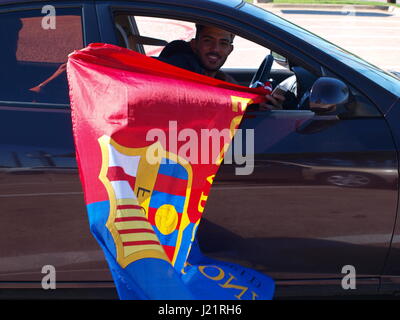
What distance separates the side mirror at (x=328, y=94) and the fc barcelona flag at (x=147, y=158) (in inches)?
12.7

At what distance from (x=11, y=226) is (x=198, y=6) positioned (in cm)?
131

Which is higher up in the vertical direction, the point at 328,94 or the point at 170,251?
the point at 328,94

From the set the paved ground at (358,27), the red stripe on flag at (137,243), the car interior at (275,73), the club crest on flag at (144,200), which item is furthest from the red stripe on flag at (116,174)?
the paved ground at (358,27)

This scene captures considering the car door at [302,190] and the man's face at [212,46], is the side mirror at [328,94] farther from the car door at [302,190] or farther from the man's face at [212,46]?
the man's face at [212,46]

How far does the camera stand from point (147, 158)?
2895 millimetres

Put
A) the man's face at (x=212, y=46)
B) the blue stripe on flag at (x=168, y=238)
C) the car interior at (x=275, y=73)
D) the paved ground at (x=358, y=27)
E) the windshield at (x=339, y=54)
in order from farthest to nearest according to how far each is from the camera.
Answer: the paved ground at (x=358, y=27) < the man's face at (x=212, y=46) < the windshield at (x=339, y=54) < the car interior at (x=275, y=73) < the blue stripe on flag at (x=168, y=238)

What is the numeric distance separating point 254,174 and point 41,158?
3.09 feet

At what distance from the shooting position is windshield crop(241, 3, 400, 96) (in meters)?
3.18

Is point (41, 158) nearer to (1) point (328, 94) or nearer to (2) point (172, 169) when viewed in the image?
(2) point (172, 169)

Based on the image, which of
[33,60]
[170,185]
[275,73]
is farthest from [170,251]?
[275,73]

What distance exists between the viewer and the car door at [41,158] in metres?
2.94

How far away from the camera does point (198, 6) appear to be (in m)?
3.08

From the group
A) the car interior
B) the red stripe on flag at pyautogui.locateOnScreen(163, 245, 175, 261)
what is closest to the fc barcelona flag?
the red stripe on flag at pyautogui.locateOnScreen(163, 245, 175, 261)

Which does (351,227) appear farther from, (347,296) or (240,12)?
(240,12)
